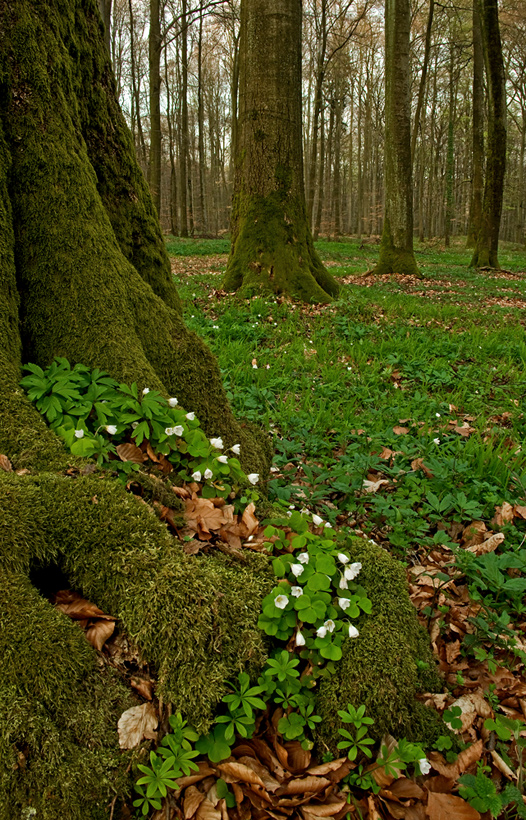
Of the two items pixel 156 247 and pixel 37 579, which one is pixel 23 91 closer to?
pixel 156 247

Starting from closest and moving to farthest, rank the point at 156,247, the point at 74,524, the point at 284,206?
the point at 74,524
the point at 156,247
the point at 284,206

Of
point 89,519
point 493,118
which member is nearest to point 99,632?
point 89,519

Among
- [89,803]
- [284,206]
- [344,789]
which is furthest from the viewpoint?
[284,206]

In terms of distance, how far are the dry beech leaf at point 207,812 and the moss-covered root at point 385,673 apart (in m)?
0.37

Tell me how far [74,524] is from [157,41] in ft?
61.9

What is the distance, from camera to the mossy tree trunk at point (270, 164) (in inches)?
260

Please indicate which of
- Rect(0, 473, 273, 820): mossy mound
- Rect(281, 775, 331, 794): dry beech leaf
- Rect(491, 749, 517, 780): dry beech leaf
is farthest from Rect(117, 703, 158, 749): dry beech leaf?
Rect(491, 749, 517, 780): dry beech leaf

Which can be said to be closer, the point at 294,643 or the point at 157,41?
the point at 294,643

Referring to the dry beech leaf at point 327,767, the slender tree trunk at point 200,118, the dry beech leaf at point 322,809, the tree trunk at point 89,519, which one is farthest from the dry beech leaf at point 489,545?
the slender tree trunk at point 200,118

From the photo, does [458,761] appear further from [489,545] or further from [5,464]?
[5,464]

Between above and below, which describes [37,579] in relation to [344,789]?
above

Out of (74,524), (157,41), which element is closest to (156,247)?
(74,524)

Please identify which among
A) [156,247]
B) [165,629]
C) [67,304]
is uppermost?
[156,247]

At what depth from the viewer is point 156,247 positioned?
3.14m
